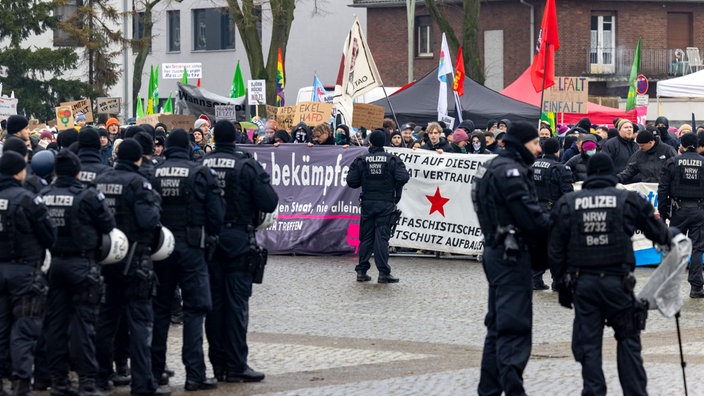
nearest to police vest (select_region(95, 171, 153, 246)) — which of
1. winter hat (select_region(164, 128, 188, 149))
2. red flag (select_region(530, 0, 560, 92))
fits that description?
winter hat (select_region(164, 128, 188, 149))

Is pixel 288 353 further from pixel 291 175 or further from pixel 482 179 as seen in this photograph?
pixel 291 175

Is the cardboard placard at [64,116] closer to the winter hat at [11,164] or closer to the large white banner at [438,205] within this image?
the large white banner at [438,205]

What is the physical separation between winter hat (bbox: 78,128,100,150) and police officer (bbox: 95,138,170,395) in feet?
1.56

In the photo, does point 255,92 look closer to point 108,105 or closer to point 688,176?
point 108,105

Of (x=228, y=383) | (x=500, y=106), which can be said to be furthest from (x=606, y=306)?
(x=500, y=106)

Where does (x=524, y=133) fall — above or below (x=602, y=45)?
below

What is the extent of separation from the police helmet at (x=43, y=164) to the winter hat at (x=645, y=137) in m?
9.27

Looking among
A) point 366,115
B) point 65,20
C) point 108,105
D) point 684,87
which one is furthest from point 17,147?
point 65,20

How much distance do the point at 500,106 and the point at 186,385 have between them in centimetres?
2170

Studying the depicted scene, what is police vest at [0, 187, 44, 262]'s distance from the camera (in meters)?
9.37

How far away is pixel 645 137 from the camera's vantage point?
17594 mm

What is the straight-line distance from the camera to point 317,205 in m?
20.6

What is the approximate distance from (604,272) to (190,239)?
3038 mm

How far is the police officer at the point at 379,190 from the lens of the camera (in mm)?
16766
